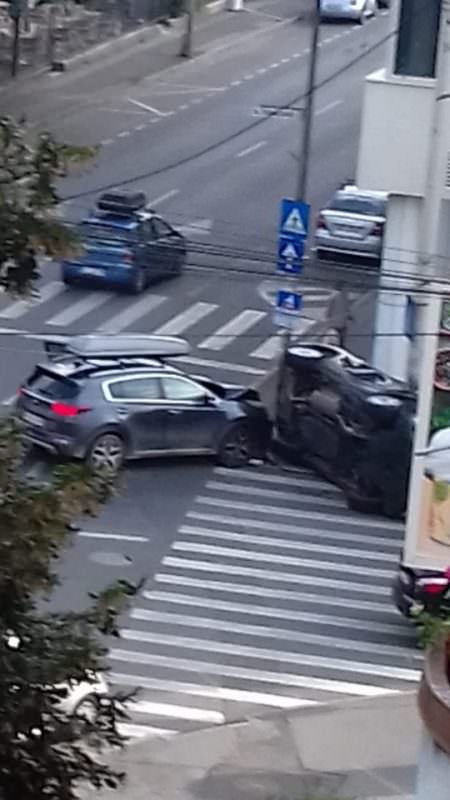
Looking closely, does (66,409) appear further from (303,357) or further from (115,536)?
Result: (303,357)

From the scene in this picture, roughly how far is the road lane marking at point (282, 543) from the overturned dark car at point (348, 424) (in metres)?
1.59

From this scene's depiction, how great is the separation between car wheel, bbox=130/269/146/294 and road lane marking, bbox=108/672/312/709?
45.7 ft

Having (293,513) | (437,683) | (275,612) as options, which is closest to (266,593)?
(275,612)

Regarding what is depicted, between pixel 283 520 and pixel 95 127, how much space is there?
1983cm

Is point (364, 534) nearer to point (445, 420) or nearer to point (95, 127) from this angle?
point (445, 420)

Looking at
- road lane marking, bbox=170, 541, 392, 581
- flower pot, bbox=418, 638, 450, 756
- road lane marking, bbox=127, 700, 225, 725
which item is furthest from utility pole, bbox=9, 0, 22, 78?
flower pot, bbox=418, 638, 450, 756

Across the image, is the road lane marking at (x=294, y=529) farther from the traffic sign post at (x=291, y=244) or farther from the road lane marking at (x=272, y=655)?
the traffic sign post at (x=291, y=244)

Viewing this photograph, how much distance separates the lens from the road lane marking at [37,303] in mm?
29531

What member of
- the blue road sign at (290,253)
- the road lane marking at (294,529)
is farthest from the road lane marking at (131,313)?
Result: the road lane marking at (294,529)

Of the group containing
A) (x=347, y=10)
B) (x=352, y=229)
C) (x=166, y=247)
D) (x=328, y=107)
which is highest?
(x=347, y=10)

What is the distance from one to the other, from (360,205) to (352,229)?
0.52m

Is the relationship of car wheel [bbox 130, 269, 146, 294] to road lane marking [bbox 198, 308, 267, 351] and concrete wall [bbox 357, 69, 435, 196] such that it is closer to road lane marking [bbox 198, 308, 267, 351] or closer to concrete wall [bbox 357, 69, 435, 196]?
road lane marking [bbox 198, 308, 267, 351]

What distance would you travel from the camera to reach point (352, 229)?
112ft

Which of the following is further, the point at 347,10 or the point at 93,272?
the point at 347,10
